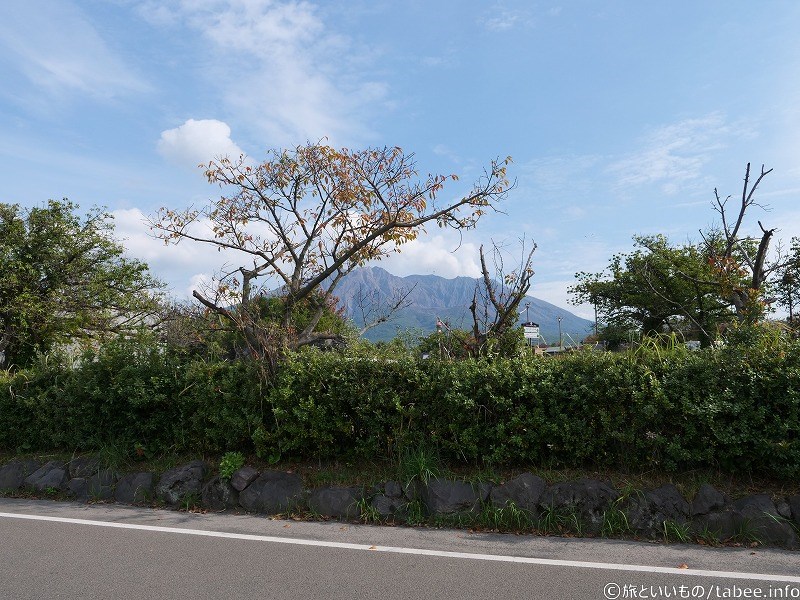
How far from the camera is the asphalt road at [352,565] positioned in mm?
4617

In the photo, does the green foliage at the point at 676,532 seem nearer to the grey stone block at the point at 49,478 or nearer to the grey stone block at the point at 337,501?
the grey stone block at the point at 337,501

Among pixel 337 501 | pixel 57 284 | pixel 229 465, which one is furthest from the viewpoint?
pixel 57 284

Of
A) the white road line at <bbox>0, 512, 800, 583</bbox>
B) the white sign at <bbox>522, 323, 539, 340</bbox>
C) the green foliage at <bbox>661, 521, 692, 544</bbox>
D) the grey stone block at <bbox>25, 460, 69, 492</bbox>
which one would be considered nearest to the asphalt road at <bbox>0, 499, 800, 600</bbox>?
the white road line at <bbox>0, 512, 800, 583</bbox>

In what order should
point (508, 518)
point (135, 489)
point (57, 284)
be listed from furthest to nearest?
1. point (57, 284)
2. point (135, 489)
3. point (508, 518)

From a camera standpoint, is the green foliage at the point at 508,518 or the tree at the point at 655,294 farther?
the tree at the point at 655,294

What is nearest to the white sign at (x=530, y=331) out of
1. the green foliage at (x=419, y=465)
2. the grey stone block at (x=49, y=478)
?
the green foliage at (x=419, y=465)

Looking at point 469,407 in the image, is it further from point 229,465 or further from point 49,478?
point 49,478

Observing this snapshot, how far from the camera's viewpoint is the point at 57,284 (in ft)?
48.8

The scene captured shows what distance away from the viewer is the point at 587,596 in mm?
4473

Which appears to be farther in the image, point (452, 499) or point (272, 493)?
point (272, 493)

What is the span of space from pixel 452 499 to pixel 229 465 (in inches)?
113

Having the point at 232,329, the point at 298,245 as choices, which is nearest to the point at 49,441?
the point at 232,329

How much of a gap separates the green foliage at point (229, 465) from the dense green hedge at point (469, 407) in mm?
255

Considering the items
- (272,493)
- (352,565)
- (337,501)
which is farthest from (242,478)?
(352,565)
